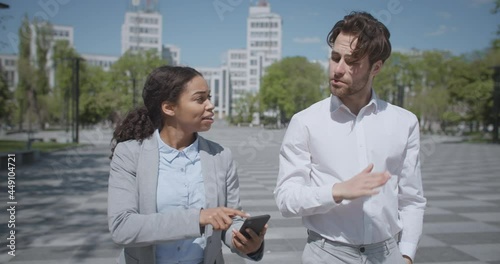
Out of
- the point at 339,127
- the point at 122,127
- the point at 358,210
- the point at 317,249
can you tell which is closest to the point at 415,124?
the point at 339,127

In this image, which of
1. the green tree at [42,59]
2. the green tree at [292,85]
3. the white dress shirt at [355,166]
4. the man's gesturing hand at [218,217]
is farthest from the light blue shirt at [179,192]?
the green tree at [292,85]

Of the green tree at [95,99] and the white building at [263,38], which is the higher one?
the white building at [263,38]

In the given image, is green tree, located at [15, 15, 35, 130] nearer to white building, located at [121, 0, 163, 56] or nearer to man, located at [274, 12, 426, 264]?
man, located at [274, 12, 426, 264]

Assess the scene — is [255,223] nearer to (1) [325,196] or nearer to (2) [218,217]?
(2) [218,217]

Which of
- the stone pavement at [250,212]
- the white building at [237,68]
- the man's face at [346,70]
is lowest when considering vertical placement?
the stone pavement at [250,212]

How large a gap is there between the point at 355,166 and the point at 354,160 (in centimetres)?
3

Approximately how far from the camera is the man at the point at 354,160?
1862mm

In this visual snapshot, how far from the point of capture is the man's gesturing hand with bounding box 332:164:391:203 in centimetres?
157

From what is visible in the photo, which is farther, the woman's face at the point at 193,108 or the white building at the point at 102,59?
the white building at the point at 102,59

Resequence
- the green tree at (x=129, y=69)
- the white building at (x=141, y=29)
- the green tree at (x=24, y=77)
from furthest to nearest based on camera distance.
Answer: the white building at (x=141, y=29) < the green tree at (x=129, y=69) < the green tree at (x=24, y=77)

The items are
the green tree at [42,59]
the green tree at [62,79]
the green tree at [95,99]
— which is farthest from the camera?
the green tree at [95,99]

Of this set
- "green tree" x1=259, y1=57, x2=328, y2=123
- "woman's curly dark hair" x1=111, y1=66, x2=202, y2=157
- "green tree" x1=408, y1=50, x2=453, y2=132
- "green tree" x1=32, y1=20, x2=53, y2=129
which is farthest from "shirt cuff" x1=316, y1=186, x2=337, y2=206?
"green tree" x1=259, y1=57, x2=328, y2=123

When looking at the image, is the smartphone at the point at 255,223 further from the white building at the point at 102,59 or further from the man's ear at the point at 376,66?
the white building at the point at 102,59

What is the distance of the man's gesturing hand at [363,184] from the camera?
1572 mm
